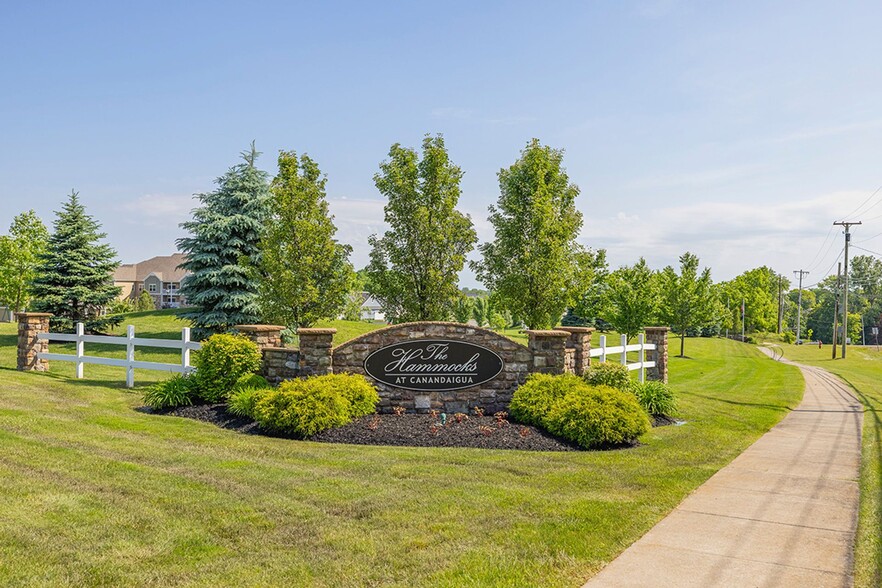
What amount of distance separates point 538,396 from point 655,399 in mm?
3046

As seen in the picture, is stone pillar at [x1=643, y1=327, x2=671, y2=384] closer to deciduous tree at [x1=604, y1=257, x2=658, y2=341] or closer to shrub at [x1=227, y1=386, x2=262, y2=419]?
shrub at [x1=227, y1=386, x2=262, y2=419]

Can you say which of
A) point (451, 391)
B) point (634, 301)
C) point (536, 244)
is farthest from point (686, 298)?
point (451, 391)

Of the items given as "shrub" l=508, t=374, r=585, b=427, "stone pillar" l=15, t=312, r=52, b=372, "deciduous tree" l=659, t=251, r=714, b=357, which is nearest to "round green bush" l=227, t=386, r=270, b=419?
"shrub" l=508, t=374, r=585, b=427

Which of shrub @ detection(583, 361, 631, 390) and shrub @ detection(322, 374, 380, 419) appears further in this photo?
shrub @ detection(583, 361, 631, 390)

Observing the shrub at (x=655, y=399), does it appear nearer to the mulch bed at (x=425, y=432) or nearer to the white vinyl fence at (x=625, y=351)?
the white vinyl fence at (x=625, y=351)

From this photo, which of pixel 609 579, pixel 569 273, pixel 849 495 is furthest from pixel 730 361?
pixel 609 579

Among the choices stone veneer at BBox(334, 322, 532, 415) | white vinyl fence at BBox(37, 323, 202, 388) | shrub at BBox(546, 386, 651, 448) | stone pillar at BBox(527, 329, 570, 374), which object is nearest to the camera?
shrub at BBox(546, 386, 651, 448)

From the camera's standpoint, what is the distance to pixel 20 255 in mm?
42781

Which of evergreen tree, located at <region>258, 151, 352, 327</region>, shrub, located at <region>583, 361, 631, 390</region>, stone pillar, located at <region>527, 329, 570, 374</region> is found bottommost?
shrub, located at <region>583, 361, 631, 390</region>

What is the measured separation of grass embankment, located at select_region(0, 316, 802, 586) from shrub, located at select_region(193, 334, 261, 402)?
157 centimetres

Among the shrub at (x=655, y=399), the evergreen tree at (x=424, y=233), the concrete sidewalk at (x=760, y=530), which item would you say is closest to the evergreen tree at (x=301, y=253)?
the evergreen tree at (x=424, y=233)

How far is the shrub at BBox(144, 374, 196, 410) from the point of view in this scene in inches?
488

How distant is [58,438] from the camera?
9.13 metres

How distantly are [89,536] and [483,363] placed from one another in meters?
7.88
